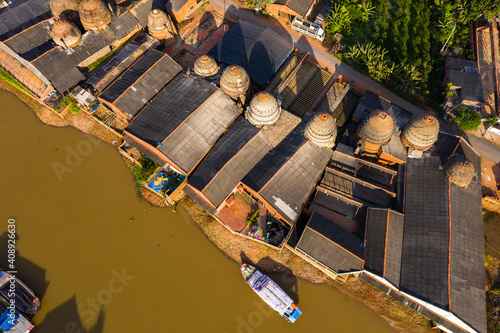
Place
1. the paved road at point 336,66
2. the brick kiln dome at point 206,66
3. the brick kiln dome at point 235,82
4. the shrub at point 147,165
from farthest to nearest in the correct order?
the paved road at point 336,66 → the brick kiln dome at point 206,66 → the shrub at point 147,165 → the brick kiln dome at point 235,82

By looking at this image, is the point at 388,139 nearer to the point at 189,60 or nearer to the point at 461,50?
the point at 461,50

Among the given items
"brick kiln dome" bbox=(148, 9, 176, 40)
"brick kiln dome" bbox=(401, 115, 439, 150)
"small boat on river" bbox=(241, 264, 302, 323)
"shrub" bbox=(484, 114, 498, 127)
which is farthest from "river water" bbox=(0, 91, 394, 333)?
"shrub" bbox=(484, 114, 498, 127)

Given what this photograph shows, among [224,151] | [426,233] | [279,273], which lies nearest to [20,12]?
[224,151]

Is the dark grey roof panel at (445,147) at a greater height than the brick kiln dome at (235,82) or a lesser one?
greater

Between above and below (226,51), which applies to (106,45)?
below

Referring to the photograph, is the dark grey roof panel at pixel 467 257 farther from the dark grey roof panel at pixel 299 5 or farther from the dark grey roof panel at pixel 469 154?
the dark grey roof panel at pixel 299 5

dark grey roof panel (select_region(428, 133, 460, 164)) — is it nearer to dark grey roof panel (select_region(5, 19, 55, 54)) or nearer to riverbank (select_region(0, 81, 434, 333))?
riverbank (select_region(0, 81, 434, 333))

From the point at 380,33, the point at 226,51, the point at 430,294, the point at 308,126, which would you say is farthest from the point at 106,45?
the point at 430,294

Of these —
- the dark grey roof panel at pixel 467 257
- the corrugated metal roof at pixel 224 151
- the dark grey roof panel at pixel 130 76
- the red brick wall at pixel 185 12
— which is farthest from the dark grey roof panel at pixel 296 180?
the red brick wall at pixel 185 12
